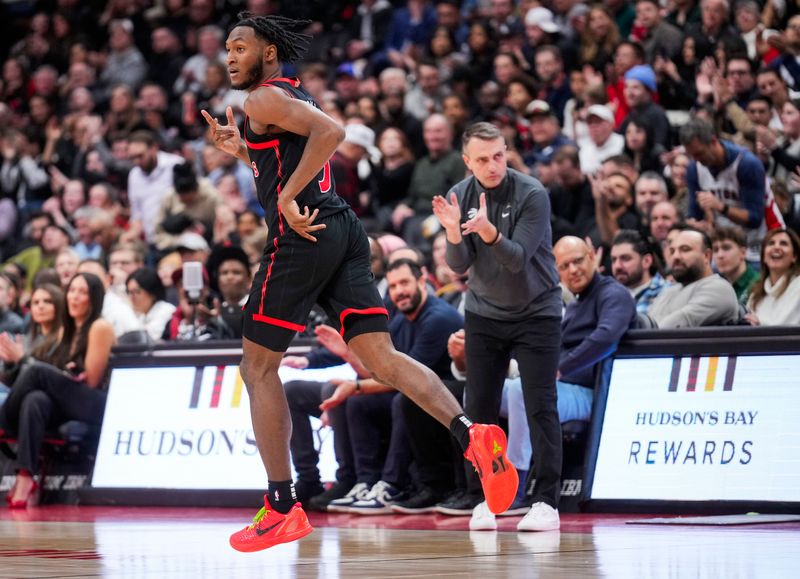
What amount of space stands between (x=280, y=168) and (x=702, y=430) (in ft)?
10.2

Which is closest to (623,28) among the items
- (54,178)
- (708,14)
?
(708,14)

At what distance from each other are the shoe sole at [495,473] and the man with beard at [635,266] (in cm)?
359

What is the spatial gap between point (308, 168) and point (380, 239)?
182 inches

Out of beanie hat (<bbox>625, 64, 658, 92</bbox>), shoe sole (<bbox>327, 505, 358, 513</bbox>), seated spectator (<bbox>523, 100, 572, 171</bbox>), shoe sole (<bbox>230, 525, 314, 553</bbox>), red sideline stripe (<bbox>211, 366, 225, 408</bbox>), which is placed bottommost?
shoe sole (<bbox>327, 505, 358, 513</bbox>)

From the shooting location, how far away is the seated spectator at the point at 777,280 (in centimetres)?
817

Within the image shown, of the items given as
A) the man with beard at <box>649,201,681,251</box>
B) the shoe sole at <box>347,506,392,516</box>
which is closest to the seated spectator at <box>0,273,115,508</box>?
the shoe sole at <box>347,506,392,516</box>

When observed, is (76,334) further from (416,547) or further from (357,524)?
(416,547)

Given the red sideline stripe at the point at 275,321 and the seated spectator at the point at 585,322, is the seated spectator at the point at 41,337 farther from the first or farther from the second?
the red sideline stripe at the point at 275,321

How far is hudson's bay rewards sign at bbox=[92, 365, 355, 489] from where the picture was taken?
8.52 meters

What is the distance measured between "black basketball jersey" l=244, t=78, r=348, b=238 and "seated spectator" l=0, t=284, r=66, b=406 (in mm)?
4672

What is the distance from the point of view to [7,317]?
36.1ft

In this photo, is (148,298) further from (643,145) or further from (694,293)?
(694,293)

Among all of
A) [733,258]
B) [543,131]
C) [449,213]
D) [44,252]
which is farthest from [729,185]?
[44,252]

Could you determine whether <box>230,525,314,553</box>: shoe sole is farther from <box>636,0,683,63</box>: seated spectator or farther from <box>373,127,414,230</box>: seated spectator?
<box>636,0,683,63</box>: seated spectator
